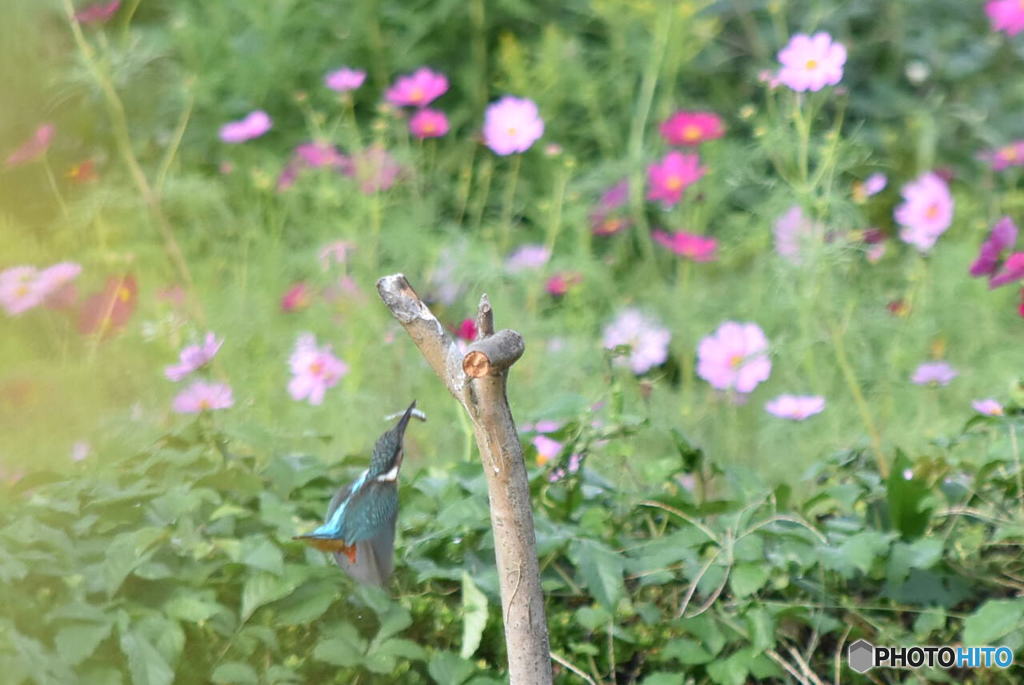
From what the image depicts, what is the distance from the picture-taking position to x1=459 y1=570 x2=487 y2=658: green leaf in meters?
1.32

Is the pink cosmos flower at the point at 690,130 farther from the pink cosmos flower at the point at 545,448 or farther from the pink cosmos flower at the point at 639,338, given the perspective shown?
the pink cosmos flower at the point at 545,448

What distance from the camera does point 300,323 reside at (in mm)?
2996

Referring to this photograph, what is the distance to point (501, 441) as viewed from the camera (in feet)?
3.37

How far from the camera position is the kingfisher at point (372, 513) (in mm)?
1169

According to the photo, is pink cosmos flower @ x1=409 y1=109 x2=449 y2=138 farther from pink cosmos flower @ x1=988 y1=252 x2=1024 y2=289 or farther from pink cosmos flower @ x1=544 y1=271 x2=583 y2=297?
pink cosmos flower @ x1=988 y1=252 x2=1024 y2=289

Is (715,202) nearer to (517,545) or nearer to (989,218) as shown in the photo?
(989,218)

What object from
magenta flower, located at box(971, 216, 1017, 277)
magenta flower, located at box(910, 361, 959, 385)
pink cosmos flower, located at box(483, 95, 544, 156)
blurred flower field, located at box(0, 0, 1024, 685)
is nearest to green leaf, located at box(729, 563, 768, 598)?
blurred flower field, located at box(0, 0, 1024, 685)

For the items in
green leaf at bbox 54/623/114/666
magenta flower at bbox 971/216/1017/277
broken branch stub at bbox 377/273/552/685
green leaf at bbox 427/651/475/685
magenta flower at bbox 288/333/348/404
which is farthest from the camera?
magenta flower at bbox 288/333/348/404

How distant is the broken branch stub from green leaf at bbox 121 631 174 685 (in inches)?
15.1

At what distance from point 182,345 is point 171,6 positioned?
6.76 ft

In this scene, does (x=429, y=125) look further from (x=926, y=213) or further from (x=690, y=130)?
(x=926, y=213)

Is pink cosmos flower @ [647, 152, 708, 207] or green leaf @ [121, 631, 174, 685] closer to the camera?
green leaf @ [121, 631, 174, 685]

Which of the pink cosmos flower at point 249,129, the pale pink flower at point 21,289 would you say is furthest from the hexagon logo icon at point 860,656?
the pink cosmos flower at point 249,129

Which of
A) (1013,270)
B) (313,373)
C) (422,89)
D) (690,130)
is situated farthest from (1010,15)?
(313,373)
